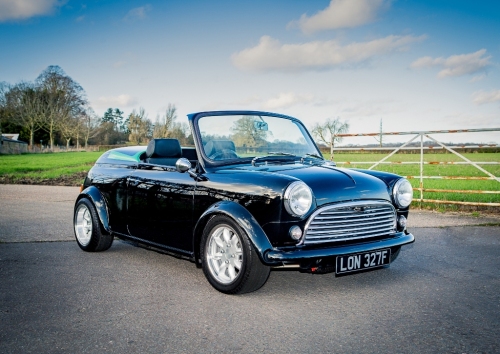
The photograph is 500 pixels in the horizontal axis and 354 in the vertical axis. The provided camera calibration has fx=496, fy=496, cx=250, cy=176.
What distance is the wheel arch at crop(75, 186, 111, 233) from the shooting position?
5820mm

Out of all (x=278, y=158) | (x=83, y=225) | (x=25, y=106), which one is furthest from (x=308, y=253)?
(x=25, y=106)

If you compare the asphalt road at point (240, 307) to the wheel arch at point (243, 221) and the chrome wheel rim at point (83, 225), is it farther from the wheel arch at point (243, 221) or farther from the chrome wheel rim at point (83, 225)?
the wheel arch at point (243, 221)

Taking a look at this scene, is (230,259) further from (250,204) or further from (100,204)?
(100,204)

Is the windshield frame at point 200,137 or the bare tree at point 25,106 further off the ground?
the bare tree at point 25,106

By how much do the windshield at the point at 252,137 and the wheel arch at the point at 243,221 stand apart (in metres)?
0.75

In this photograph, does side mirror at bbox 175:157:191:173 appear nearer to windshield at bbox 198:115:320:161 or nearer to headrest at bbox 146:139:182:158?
windshield at bbox 198:115:320:161

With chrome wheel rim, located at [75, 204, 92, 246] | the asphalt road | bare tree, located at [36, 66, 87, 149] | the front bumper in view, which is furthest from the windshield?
bare tree, located at [36, 66, 87, 149]

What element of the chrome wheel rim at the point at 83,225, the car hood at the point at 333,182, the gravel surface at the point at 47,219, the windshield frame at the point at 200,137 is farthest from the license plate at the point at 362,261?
the gravel surface at the point at 47,219

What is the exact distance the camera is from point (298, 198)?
13.1 ft

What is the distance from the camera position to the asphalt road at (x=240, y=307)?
3146 mm

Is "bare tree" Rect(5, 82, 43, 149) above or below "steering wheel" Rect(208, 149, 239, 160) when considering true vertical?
above

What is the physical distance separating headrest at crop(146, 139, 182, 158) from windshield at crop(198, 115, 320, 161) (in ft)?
1.69

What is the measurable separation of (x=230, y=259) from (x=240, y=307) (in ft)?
1.57

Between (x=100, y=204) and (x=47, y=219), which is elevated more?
(x=100, y=204)
